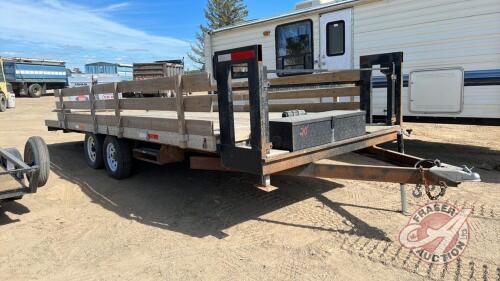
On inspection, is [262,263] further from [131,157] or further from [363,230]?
[131,157]

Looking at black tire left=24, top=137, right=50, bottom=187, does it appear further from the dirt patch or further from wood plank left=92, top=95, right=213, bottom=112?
wood plank left=92, top=95, right=213, bottom=112

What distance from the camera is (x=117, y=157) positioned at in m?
6.10

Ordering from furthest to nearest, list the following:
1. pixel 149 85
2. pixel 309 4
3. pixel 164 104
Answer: pixel 309 4
pixel 149 85
pixel 164 104

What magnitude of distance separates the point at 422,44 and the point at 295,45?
2499 millimetres

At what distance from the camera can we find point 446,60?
20.8ft

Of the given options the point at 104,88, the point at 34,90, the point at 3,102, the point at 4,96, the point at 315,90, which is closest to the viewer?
the point at 104,88

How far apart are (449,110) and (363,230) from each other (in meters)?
3.24

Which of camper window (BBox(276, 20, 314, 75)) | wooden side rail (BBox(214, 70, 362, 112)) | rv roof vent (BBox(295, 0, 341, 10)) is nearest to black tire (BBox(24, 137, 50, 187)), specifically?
wooden side rail (BBox(214, 70, 362, 112))

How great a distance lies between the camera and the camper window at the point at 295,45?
8.12m

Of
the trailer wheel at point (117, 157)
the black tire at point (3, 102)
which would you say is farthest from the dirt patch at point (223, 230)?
the black tire at point (3, 102)

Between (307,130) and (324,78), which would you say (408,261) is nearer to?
(307,130)

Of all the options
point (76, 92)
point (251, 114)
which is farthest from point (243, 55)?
point (76, 92)

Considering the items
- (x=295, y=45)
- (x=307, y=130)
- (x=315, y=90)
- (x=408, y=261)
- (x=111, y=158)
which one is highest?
(x=295, y=45)

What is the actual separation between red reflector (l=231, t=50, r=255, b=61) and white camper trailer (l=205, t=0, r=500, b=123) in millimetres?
3994
